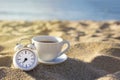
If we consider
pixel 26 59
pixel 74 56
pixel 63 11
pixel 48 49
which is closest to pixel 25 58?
pixel 26 59

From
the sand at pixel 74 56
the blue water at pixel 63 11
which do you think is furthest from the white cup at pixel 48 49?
the blue water at pixel 63 11

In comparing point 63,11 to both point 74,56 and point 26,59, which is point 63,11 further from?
point 26,59

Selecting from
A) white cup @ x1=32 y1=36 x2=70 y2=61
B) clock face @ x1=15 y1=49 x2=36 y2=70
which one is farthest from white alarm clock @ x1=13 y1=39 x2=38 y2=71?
white cup @ x1=32 y1=36 x2=70 y2=61

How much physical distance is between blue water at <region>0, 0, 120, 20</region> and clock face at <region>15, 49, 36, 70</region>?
13.0ft

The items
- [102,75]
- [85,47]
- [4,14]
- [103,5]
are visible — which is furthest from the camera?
[103,5]

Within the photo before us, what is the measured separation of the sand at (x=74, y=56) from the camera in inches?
94.7

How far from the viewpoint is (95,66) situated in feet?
9.57

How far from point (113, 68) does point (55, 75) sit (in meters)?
0.66

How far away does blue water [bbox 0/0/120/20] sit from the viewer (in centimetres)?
677

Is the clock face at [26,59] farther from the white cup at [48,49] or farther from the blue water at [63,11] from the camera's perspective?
the blue water at [63,11]

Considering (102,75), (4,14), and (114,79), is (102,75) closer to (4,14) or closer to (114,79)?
(114,79)

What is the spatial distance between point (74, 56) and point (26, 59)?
0.84 meters

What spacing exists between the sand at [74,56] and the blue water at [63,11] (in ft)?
5.23

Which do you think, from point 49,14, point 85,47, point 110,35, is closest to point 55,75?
point 85,47
